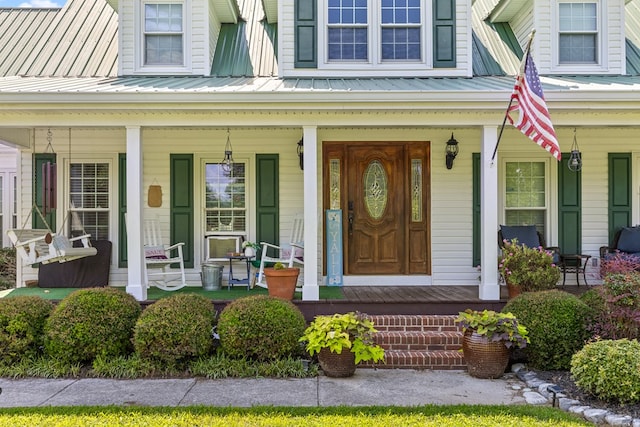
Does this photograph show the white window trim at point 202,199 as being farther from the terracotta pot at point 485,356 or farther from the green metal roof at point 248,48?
the terracotta pot at point 485,356

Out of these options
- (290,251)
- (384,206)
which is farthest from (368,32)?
(290,251)

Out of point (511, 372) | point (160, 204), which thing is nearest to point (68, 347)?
point (160, 204)

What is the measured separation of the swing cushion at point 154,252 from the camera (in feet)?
22.8

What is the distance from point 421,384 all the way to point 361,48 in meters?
4.86

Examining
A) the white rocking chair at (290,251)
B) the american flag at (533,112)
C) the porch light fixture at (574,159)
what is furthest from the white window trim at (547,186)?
the white rocking chair at (290,251)

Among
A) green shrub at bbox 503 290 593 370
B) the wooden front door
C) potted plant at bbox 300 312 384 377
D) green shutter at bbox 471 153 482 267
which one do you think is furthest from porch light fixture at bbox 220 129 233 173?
green shrub at bbox 503 290 593 370

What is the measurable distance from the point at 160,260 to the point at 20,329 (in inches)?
82.3

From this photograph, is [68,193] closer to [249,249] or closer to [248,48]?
[249,249]

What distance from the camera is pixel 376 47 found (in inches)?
290

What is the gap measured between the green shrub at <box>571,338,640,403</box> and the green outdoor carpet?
9.37ft

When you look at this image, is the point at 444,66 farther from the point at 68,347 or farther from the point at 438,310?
the point at 68,347

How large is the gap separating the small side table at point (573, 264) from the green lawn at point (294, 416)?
358 cm

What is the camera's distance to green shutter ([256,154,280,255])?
24.6ft

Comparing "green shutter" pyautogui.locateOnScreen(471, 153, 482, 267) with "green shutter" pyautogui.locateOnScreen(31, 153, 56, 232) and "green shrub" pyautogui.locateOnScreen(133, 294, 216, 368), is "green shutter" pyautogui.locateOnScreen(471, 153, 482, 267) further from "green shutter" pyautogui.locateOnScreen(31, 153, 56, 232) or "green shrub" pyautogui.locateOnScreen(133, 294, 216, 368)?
"green shutter" pyautogui.locateOnScreen(31, 153, 56, 232)
